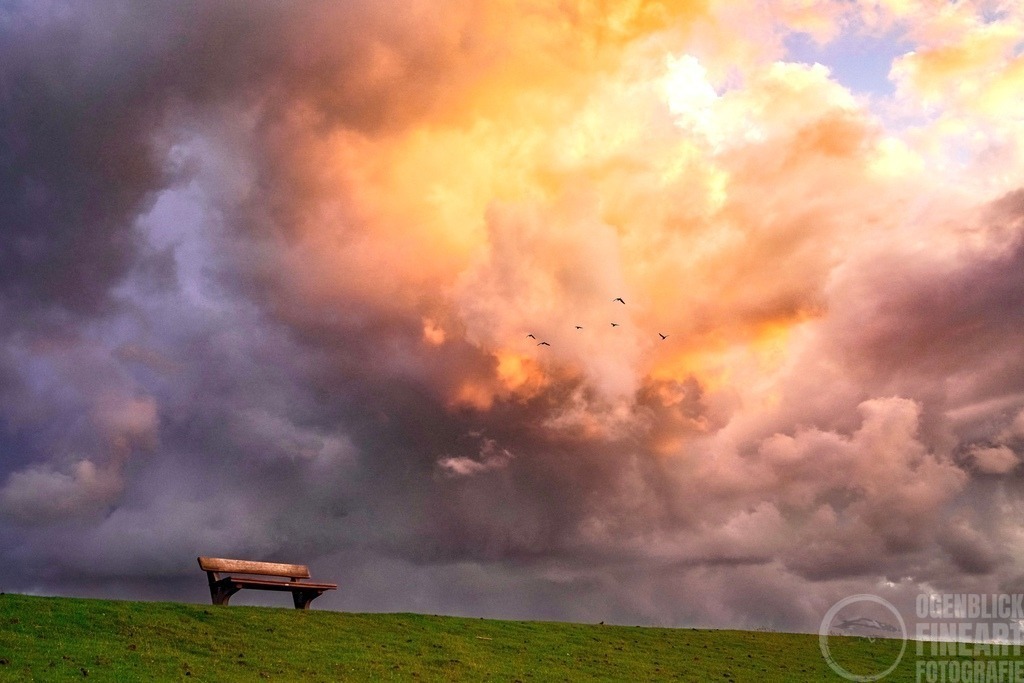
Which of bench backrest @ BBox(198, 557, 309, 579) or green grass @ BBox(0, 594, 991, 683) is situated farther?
bench backrest @ BBox(198, 557, 309, 579)

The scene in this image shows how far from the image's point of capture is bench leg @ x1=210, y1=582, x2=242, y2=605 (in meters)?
33.1

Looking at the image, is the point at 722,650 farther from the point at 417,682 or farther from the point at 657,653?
the point at 417,682

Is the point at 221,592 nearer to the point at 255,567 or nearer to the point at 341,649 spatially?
the point at 255,567

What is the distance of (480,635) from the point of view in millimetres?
35562

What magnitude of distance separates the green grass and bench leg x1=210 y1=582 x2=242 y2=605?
3.20 ft

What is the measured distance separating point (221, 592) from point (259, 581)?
166cm

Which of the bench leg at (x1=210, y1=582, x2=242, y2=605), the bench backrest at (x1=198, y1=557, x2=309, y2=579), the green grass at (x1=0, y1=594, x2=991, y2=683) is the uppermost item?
the bench backrest at (x1=198, y1=557, x2=309, y2=579)

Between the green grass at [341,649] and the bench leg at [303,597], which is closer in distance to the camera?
the green grass at [341,649]

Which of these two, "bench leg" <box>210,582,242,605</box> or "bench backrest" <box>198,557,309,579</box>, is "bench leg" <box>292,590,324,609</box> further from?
"bench leg" <box>210,582,242,605</box>

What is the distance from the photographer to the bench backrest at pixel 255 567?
33406mm

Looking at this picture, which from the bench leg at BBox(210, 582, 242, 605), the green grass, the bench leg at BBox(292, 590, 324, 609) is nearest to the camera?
the green grass

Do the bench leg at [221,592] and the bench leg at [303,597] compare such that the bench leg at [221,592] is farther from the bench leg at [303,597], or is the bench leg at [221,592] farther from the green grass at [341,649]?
the bench leg at [303,597]

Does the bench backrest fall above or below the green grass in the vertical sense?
above

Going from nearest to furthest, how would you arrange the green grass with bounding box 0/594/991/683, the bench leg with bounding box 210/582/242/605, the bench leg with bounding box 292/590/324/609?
the green grass with bounding box 0/594/991/683
the bench leg with bounding box 210/582/242/605
the bench leg with bounding box 292/590/324/609
